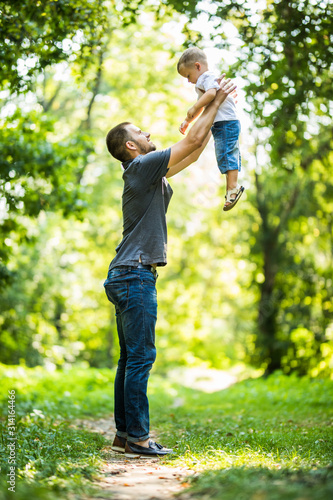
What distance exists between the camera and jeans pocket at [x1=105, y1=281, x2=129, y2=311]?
13.4 ft

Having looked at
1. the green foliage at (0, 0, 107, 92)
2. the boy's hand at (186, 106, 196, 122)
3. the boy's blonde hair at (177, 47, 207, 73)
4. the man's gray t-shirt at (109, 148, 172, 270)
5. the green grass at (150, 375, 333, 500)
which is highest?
the green foliage at (0, 0, 107, 92)

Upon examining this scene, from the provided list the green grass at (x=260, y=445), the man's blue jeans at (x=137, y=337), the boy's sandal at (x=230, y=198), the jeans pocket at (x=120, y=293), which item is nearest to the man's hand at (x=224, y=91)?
the boy's sandal at (x=230, y=198)

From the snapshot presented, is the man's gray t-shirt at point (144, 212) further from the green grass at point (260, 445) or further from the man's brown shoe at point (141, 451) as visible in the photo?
the green grass at point (260, 445)

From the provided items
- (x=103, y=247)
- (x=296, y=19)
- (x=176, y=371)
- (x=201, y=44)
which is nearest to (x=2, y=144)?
(x=201, y=44)

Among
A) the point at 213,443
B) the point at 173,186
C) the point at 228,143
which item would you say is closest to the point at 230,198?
the point at 228,143

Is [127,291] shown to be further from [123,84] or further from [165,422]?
[123,84]

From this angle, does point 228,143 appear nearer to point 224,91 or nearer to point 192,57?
point 224,91

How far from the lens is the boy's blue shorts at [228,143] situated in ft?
14.3

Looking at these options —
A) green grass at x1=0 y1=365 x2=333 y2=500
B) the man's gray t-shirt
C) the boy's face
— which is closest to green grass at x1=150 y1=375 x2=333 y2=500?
green grass at x1=0 y1=365 x2=333 y2=500

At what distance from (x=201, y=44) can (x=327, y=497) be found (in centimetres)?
511

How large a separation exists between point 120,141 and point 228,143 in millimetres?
913

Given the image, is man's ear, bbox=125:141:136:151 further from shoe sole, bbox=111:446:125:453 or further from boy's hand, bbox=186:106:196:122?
shoe sole, bbox=111:446:125:453

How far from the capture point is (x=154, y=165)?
4.04 m

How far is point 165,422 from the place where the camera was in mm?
6402
